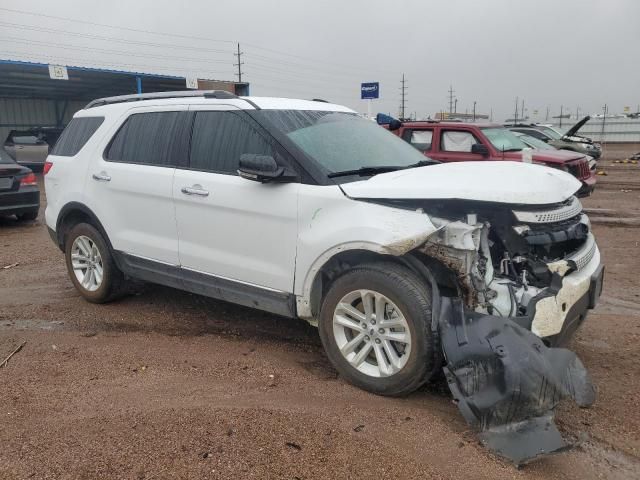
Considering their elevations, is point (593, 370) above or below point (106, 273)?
below

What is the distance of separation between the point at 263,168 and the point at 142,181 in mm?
1456

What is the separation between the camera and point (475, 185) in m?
3.39

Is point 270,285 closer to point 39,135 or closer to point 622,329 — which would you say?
point 622,329

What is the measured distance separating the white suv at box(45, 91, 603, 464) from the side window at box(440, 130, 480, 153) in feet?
20.8

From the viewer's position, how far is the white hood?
3.33 metres

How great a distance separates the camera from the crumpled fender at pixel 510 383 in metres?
2.91

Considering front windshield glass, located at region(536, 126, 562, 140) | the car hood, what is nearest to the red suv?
the car hood

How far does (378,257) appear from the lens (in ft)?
11.7

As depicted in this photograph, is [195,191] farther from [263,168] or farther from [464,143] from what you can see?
[464,143]

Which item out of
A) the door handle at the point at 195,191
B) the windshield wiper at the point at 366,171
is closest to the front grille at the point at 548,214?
the windshield wiper at the point at 366,171

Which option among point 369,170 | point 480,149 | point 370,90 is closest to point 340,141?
point 369,170

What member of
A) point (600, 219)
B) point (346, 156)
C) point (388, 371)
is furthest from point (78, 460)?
point (600, 219)

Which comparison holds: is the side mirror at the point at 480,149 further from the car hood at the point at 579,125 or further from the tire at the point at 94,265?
the tire at the point at 94,265

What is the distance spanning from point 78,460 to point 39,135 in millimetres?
19065
